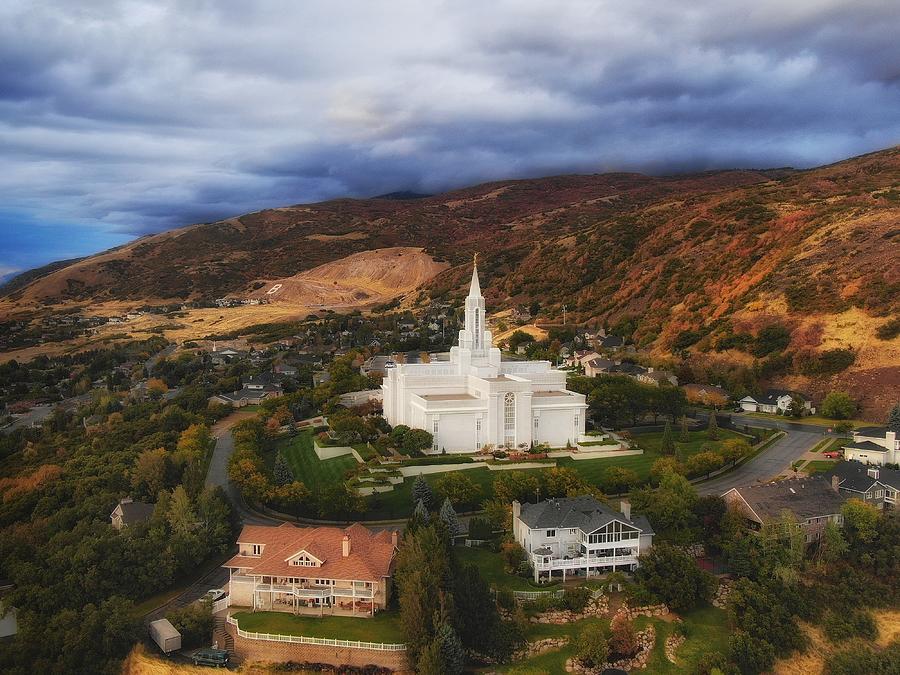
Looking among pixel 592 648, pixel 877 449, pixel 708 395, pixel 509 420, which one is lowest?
pixel 592 648

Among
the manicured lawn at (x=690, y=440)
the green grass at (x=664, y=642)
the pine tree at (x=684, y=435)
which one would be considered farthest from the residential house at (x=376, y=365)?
the green grass at (x=664, y=642)

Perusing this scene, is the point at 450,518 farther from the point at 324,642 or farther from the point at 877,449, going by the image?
the point at 877,449

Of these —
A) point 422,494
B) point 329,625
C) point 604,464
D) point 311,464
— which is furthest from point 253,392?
point 329,625

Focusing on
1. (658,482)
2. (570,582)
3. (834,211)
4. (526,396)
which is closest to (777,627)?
(570,582)

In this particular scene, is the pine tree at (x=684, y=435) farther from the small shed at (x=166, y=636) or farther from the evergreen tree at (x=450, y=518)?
the small shed at (x=166, y=636)

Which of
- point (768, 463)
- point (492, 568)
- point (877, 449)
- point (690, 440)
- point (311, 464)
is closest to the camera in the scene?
point (492, 568)

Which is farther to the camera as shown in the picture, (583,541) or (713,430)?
(713,430)

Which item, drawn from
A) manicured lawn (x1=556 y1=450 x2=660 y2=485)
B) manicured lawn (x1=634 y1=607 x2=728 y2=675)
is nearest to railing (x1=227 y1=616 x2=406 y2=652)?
manicured lawn (x1=634 y1=607 x2=728 y2=675)
